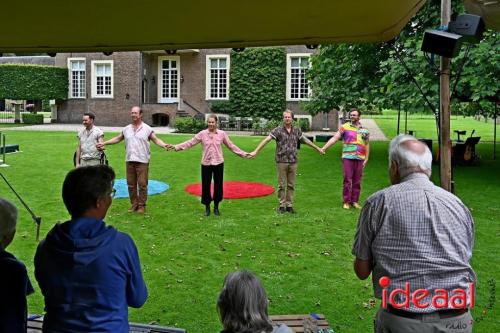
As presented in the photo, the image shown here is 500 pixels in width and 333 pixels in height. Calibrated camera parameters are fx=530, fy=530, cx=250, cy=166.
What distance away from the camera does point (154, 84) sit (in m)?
39.5

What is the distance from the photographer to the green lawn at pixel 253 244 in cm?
534

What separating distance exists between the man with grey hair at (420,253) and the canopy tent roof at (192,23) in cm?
132

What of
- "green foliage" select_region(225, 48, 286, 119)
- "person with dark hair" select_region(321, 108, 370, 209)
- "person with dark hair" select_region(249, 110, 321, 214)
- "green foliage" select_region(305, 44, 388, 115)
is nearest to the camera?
"person with dark hair" select_region(249, 110, 321, 214)

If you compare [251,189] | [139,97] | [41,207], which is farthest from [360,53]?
[139,97]

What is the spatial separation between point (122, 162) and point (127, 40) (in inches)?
507

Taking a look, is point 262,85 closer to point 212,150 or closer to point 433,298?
point 212,150

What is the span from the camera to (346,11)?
3527mm

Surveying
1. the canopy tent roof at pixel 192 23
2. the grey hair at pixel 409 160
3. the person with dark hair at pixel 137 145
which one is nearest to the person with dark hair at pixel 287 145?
the person with dark hair at pixel 137 145

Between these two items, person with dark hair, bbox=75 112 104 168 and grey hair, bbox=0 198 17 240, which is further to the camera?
person with dark hair, bbox=75 112 104 168

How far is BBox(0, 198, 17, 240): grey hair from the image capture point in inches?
108

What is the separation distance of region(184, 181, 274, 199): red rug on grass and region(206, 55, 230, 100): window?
23843 millimetres

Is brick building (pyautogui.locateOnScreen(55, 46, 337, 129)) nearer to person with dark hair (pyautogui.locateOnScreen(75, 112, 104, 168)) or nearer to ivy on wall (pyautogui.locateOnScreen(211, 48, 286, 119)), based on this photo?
ivy on wall (pyautogui.locateOnScreen(211, 48, 286, 119))

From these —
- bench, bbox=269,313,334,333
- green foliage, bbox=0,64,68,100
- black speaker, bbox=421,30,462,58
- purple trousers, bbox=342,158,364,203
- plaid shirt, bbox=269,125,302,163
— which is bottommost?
bench, bbox=269,313,334,333

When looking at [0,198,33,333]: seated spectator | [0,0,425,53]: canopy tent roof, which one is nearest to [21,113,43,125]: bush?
[0,0,425,53]: canopy tent roof
